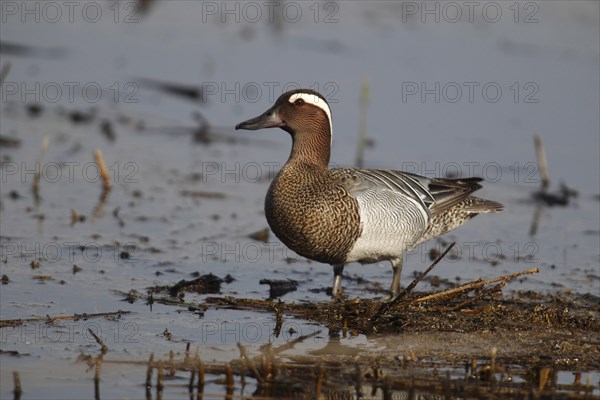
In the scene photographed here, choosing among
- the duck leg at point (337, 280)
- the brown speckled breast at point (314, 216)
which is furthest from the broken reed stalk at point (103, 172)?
the duck leg at point (337, 280)

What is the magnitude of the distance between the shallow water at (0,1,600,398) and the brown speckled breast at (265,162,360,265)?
20.6 inches

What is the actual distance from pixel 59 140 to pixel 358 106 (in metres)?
3.36

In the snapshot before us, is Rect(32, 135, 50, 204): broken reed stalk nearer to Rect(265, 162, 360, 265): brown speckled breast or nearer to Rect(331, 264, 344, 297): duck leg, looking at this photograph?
Rect(265, 162, 360, 265): brown speckled breast

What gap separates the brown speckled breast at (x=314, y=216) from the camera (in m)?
6.74

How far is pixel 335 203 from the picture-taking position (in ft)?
22.4

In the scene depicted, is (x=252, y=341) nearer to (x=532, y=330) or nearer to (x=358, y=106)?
(x=532, y=330)

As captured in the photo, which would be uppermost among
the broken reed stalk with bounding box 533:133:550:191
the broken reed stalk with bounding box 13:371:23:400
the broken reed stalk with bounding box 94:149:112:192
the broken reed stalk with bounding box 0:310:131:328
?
the broken reed stalk with bounding box 533:133:550:191

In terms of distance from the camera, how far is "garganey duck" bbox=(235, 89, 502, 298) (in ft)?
22.2

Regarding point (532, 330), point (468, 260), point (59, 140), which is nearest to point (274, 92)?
point (59, 140)

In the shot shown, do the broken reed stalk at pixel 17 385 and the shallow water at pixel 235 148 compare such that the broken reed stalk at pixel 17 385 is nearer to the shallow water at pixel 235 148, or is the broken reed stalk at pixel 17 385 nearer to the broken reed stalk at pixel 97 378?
the shallow water at pixel 235 148

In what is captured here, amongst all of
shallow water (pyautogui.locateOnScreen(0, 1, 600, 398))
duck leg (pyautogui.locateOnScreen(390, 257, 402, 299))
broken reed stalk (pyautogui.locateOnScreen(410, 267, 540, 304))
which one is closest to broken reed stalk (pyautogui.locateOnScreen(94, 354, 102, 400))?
shallow water (pyautogui.locateOnScreen(0, 1, 600, 398))

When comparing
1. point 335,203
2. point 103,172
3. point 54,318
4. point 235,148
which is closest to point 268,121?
point 335,203

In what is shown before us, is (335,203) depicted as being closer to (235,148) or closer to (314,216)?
(314,216)

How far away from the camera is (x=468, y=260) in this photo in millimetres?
8305
